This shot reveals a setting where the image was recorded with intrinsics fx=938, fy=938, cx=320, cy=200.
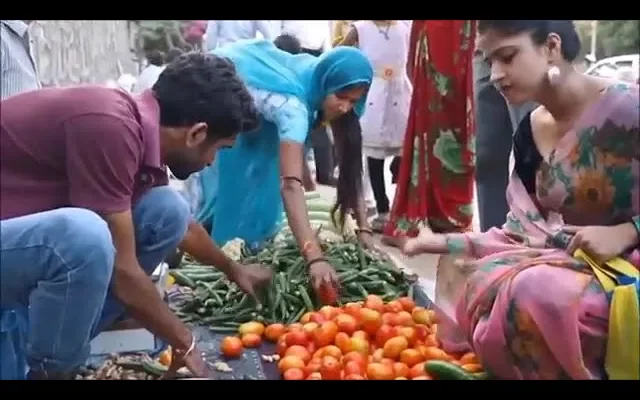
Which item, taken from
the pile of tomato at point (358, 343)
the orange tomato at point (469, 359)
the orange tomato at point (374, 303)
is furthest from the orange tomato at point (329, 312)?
the orange tomato at point (469, 359)

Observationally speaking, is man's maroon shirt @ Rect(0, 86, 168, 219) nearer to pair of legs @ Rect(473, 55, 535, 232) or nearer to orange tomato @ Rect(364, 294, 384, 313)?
orange tomato @ Rect(364, 294, 384, 313)

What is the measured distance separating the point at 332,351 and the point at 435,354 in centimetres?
27

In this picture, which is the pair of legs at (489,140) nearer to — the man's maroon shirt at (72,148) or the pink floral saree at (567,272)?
the pink floral saree at (567,272)

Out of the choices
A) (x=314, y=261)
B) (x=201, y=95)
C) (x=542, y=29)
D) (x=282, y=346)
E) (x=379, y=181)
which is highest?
(x=542, y=29)

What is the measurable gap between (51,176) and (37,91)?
0.21 metres

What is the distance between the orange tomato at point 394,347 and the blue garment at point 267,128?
2.67 feet

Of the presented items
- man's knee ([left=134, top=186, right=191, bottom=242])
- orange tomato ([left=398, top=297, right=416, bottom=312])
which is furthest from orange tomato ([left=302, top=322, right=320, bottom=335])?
man's knee ([left=134, top=186, right=191, bottom=242])

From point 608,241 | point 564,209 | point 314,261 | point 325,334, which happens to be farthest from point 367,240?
point 608,241

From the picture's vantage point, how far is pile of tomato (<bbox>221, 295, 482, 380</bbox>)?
2281 millimetres

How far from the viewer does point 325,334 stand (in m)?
2.50

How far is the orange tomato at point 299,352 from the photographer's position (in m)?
2.42

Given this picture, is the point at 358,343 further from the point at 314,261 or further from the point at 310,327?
the point at 314,261
